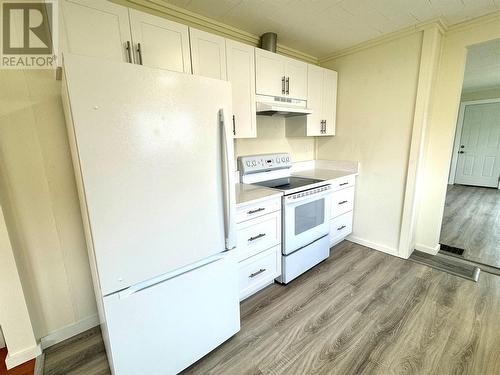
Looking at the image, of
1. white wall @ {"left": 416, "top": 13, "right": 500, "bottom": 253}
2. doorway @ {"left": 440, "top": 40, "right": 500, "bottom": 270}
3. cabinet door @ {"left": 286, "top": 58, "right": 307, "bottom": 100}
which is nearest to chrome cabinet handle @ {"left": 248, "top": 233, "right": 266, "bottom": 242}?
cabinet door @ {"left": 286, "top": 58, "right": 307, "bottom": 100}

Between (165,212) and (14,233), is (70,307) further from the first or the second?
(165,212)

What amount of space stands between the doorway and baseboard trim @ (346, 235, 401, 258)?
62cm

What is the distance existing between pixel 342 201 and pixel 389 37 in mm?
1851

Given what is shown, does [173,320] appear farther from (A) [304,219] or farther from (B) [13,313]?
(A) [304,219]

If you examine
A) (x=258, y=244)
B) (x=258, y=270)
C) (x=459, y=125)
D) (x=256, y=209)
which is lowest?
(x=258, y=270)

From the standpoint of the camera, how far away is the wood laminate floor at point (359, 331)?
147 cm

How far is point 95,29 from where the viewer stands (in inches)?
54.3

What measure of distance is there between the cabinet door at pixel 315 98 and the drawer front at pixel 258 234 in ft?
4.28

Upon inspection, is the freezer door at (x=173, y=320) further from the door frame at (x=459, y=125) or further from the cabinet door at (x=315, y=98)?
the door frame at (x=459, y=125)

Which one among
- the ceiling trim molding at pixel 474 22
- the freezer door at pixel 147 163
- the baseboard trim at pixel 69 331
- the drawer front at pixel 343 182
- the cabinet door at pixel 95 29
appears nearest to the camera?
the freezer door at pixel 147 163

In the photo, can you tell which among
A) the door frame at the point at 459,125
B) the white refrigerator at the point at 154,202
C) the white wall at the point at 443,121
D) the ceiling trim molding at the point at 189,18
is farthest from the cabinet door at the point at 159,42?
the door frame at the point at 459,125

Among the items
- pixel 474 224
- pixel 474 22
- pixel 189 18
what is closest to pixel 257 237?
pixel 189 18

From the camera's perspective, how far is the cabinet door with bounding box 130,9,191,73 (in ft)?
4.96

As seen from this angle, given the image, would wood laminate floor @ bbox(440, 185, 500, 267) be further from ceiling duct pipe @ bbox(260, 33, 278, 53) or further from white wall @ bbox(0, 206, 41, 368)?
white wall @ bbox(0, 206, 41, 368)
